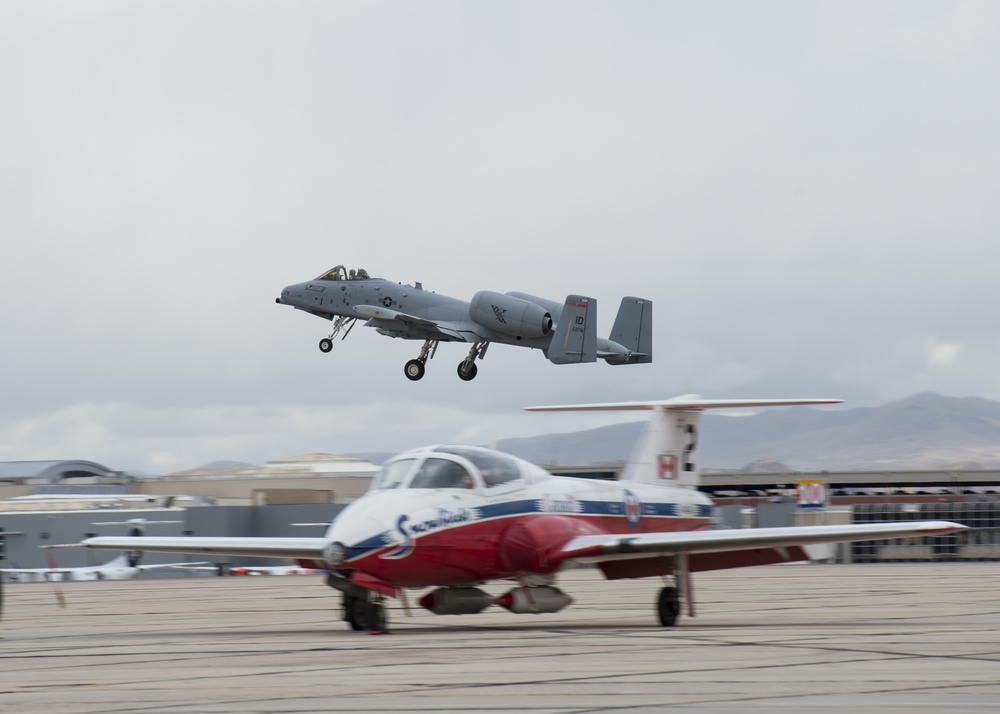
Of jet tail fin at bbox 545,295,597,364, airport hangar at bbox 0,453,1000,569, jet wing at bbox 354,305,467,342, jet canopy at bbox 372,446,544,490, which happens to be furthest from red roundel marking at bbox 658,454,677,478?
airport hangar at bbox 0,453,1000,569

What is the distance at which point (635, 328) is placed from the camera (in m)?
46.0

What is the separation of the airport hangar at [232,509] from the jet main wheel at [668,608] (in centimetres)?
2885

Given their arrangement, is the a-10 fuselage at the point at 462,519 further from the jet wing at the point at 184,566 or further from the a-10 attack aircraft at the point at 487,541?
the jet wing at the point at 184,566

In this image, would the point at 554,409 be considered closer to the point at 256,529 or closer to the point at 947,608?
the point at 947,608

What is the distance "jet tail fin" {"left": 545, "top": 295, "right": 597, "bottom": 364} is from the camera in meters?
40.5

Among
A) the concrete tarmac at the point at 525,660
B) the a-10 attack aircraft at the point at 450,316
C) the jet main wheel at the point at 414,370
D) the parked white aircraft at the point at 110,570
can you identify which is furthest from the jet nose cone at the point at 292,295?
the concrete tarmac at the point at 525,660

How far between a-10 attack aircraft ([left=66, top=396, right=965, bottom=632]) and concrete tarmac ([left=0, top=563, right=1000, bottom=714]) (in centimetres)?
63

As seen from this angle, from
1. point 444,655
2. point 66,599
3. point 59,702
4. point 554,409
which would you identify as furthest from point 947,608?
point 66,599

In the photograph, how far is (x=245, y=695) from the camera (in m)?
10.4

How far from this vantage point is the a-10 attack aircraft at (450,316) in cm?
4528

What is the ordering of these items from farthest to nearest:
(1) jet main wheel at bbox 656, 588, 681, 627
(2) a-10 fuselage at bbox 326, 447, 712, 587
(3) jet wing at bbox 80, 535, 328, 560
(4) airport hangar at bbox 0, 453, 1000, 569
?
(4) airport hangar at bbox 0, 453, 1000, 569 < (1) jet main wheel at bbox 656, 588, 681, 627 < (3) jet wing at bbox 80, 535, 328, 560 < (2) a-10 fuselage at bbox 326, 447, 712, 587

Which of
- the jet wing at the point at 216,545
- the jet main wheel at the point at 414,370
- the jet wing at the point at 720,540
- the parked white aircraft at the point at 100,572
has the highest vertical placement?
the jet main wheel at the point at 414,370

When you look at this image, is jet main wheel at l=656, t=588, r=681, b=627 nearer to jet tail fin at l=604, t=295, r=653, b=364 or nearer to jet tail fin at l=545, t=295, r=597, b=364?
jet tail fin at l=545, t=295, r=597, b=364

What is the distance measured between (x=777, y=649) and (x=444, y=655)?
11.5 ft
